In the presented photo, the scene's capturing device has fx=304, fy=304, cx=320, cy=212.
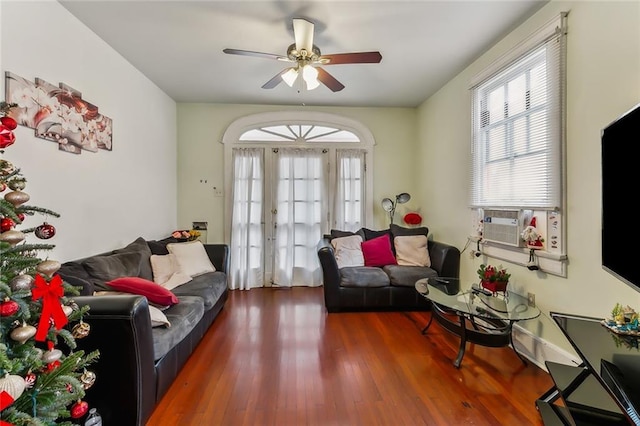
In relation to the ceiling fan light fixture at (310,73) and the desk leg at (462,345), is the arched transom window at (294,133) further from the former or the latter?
the desk leg at (462,345)

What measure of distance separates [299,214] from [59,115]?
3.02 meters

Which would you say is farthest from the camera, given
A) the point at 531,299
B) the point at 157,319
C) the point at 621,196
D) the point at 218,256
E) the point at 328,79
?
the point at 218,256

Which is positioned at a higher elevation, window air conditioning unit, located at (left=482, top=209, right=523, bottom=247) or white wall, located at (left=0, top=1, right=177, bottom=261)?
white wall, located at (left=0, top=1, right=177, bottom=261)

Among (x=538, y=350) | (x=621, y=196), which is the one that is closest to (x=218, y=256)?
(x=538, y=350)

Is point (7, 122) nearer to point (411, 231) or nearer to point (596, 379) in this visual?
point (596, 379)

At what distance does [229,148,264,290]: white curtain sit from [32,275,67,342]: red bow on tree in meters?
3.46

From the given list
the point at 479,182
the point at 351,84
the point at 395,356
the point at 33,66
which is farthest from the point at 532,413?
the point at 33,66

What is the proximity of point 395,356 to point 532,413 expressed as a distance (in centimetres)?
94

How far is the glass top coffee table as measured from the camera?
7.45ft

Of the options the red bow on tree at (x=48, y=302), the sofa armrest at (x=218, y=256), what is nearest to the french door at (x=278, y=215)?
the sofa armrest at (x=218, y=256)

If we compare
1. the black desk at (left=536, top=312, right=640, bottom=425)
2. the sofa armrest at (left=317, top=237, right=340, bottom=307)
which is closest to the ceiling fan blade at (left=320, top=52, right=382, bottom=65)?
the sofa armrest at (left=317, top=237, right=340, bottom=307)

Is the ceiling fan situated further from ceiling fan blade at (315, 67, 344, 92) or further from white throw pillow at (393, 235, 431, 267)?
white throw pillow at (393, 235, 431, 267)

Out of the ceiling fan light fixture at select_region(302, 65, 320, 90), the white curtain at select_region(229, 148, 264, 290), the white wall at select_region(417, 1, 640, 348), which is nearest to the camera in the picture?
the white wall at select_region(417, 1, 640, 348)

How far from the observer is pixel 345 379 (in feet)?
7.11
